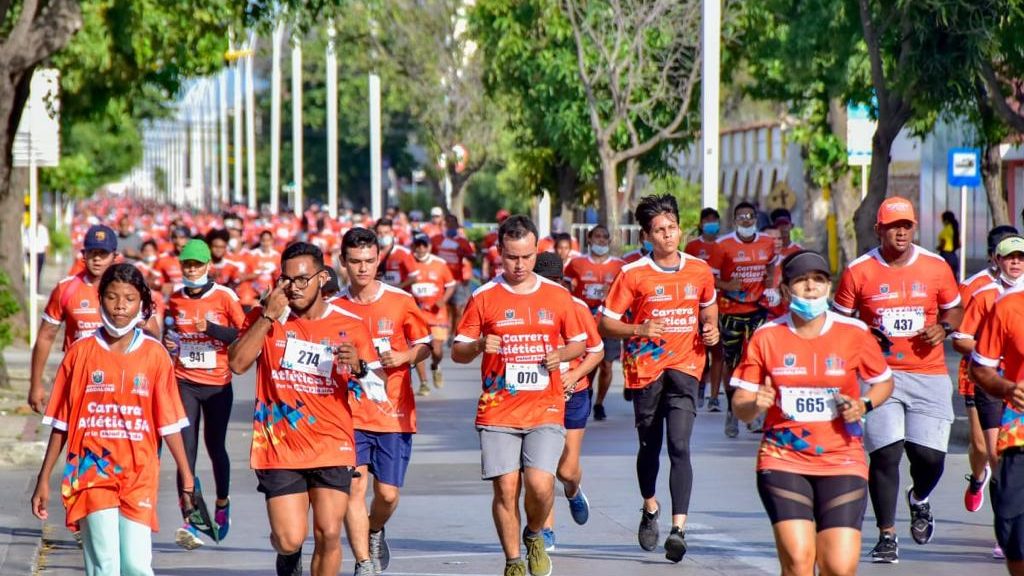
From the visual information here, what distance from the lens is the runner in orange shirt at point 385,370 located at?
31.1ft

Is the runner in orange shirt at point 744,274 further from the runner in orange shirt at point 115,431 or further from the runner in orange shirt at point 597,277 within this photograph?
the runner in orange shirt at point 115,431

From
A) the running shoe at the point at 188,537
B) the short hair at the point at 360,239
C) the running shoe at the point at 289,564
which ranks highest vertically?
the short hair at the point at 360,239

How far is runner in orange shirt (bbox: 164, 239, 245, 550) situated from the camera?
11.2 metres

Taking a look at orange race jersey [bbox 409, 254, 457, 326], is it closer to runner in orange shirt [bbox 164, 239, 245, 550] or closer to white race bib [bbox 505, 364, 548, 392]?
runner in orange shirt [bbox 164, 239, 245, 550]

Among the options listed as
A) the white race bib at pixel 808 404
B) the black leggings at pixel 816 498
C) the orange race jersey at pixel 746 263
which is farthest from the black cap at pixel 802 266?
the orange race jersey at pixel 746 263

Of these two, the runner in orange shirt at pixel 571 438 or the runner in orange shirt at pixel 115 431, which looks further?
the runner in orange shirt at pixel 571 438

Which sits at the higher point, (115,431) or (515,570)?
(115,431)

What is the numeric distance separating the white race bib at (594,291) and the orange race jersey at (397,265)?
14.8ft

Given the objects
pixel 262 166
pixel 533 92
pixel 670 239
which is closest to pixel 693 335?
pixel 670 239

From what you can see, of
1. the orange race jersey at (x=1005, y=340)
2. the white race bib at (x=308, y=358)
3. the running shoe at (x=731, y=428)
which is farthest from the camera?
the running shoe at (x=731, y=428)

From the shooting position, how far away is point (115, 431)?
300 inches

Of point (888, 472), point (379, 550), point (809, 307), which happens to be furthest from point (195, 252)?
point (809, 307)

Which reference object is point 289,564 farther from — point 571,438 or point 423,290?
point 423,290

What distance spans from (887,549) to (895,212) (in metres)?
1.71
